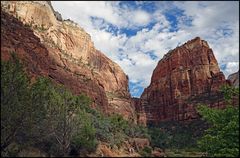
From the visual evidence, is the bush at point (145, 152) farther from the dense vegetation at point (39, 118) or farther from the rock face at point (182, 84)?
the rock face at point (182, 84)

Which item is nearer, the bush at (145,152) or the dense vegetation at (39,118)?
the dense vegetation at (39,118)

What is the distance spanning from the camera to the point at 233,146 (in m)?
13.6

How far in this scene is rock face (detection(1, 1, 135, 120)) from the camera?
4872cm

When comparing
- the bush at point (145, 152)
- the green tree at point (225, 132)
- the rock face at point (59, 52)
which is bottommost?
the bush at point (145, 152)

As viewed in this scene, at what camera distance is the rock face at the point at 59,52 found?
1918 inches

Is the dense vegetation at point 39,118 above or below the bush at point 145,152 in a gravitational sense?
above

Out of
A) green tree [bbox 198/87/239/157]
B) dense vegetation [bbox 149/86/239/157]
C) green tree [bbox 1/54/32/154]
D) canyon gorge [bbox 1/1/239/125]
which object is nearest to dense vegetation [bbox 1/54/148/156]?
green tree [bbox 1/54/32/154]

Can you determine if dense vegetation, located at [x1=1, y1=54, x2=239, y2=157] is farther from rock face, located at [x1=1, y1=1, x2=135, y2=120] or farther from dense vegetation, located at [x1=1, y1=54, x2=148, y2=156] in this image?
rock face, located at [x1=1, y1=1, x2=135, y2=120]

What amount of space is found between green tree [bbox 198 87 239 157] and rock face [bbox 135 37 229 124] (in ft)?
273

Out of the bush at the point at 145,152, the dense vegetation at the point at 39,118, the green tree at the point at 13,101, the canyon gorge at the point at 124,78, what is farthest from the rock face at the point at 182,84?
the green tree at the point at 13,101

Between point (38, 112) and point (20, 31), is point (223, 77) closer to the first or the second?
point (20, 31)

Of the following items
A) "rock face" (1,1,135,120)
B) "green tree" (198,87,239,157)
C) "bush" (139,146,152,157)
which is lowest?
"bush" (139,146,152,157)

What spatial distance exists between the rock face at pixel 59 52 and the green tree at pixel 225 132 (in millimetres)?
27748

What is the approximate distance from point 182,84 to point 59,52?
47.1 metres
